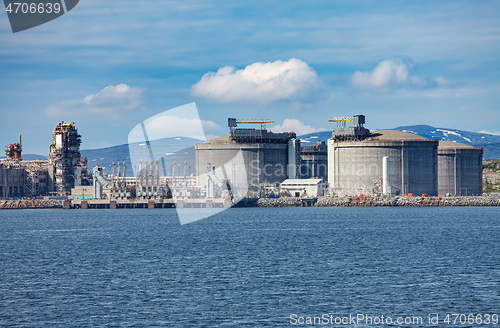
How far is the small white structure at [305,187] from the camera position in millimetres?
190000

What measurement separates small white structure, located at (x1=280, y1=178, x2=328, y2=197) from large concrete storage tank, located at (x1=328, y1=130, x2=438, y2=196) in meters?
7.30

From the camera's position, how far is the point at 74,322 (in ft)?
120

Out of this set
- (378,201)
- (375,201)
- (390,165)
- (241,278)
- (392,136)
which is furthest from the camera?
(392,136)

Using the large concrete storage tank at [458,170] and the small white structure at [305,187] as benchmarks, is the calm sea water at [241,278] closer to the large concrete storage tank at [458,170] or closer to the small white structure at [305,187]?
the small white structure at [305,187]

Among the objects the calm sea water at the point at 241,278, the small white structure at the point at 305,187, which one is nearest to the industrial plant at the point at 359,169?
the small white structure at the point at 305,187

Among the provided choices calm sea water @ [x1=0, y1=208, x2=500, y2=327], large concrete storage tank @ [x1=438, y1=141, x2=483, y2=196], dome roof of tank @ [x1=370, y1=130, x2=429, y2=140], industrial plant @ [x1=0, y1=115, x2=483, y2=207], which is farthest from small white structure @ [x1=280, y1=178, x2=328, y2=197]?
calm sea water @ [x1=0, y1=208, x2=500, y2=327]

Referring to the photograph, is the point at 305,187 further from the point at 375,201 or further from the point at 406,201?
the point at 406,201

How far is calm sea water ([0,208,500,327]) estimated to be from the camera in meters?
38.7

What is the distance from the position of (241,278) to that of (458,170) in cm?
15672

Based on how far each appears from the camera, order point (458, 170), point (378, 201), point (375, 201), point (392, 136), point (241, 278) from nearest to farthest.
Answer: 1. point (241, 278)
2. point (378, 201)
3. point (375, 201)
4. point (392, 136)
5. point (458, 170)

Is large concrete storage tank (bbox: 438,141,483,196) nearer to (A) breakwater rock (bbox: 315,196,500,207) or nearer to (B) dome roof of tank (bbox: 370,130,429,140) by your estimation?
(A) breakwater rock (bbox: 315,196,500,207)

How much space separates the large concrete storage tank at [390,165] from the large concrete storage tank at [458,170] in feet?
29.7

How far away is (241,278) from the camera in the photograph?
5103 centimetres

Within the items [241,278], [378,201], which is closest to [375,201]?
[378,201]
